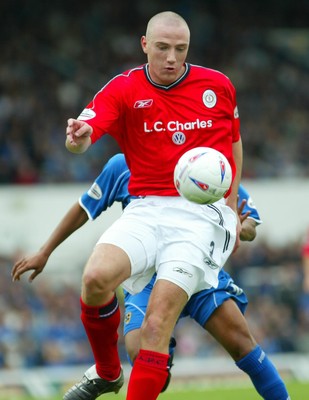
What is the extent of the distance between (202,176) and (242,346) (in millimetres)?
1310

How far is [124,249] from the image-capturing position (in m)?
6.42

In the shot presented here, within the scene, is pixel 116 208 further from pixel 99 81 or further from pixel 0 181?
pixel 99 81

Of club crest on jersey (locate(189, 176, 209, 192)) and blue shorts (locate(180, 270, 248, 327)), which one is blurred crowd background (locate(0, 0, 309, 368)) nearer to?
blue shorts (locate(180, 270, 248, 327))

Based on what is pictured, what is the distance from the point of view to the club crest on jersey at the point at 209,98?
6914mm

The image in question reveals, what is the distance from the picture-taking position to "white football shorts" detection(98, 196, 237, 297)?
21.1ft

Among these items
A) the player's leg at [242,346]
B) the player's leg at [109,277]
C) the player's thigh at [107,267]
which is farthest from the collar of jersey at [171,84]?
the player's leg at [242,346]

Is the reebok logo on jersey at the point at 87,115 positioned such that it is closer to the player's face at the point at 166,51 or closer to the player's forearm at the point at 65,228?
the player's face at the point at 166,51

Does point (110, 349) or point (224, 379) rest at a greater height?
point (110, 349)

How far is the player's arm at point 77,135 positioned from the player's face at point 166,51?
0.75 m

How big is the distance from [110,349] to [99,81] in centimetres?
1478

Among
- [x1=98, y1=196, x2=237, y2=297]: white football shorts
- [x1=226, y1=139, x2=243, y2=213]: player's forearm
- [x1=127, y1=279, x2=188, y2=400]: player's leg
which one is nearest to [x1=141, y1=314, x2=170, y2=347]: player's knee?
[x1=127, y1=279, x2=188, y2=400]: player's leg

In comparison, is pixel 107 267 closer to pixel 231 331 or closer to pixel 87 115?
pixel 87 115

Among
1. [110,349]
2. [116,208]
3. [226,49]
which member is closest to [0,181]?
[116,208]

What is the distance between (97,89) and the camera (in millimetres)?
21031
